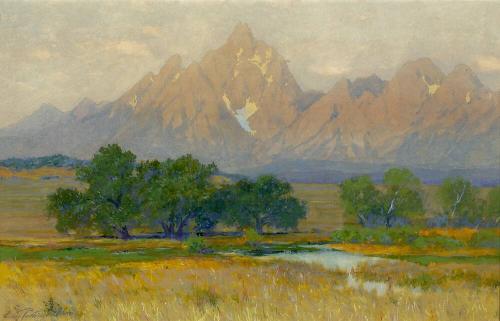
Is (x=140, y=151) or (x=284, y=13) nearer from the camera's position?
(x=284, y=13)

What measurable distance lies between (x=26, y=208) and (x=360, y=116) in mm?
77441

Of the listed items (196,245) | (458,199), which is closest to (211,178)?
(196,245)

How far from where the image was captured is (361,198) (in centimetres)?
7156

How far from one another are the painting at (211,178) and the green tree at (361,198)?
196 millimetres

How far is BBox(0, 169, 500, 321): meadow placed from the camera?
1428 centimetres

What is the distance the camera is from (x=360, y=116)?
130m

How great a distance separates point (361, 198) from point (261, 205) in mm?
12068

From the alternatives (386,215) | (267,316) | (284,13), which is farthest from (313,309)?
(386,215)

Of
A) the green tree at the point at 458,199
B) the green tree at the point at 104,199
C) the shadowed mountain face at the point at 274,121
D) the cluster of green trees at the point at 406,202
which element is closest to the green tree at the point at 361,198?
the cluster of green trees at the point at 406,202

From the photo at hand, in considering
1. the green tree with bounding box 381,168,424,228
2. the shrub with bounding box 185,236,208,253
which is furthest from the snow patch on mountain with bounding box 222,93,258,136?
the shrub with bounding box 185,236,208,253

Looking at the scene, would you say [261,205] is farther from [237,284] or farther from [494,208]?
[237,284]

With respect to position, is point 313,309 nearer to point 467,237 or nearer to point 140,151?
point 467,237
